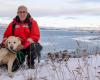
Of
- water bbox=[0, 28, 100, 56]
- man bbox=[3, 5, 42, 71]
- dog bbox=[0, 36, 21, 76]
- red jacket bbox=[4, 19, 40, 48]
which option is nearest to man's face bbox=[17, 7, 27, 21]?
man bbox=[3, 5, 42, 71]

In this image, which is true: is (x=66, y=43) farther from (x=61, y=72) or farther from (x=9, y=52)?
(x=61, y=72)

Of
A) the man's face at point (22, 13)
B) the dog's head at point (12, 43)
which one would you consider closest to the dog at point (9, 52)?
the dog's head at point (12, 43)

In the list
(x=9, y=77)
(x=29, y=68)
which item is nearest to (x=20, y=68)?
(x=29, y=68)

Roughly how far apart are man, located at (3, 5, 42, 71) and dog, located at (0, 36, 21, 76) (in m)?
0.17

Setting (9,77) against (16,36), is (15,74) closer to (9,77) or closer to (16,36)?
(9,77)

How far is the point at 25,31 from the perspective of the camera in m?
8.36

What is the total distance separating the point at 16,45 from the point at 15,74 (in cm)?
58

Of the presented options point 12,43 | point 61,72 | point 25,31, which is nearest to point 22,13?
point 25,31

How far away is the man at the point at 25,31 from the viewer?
8.29 meters

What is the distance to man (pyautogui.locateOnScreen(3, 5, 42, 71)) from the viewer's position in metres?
8.29

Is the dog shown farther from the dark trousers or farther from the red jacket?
the red jacket

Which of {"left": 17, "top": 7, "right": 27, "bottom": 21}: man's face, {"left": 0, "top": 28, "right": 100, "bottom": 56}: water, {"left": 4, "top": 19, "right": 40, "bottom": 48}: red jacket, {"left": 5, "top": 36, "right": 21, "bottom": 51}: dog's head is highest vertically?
{"left": 17, "top": 7, "right": 27, "bottom": 21}: man's face

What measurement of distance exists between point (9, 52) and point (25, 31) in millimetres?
600

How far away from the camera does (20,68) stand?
8.39 meters
